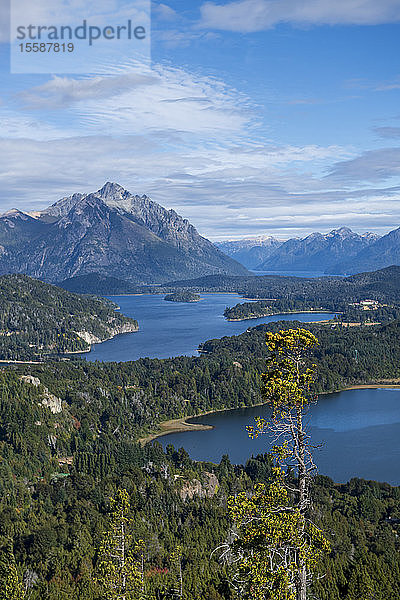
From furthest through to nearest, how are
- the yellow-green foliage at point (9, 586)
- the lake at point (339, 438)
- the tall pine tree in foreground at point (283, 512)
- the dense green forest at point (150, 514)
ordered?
1. the lake at point (339, 438)
2. the dense green forest at point (150, 514)
3. the yellow-green foliage at point (9, 586)
4. the tall pine tree in foreground at point (283, 512)

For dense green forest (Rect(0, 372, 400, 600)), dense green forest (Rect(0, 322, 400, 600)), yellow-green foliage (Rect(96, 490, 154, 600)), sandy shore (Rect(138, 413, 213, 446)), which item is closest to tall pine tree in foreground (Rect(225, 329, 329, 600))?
yellow-green foliage (Rect(96, 490, 154, 600))

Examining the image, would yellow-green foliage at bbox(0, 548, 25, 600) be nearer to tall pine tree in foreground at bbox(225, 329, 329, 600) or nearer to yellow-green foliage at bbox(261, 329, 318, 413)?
tall pine tree in foreground at bbox(225, 329, 329, 600)

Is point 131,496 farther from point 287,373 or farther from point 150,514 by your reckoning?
point 287,373

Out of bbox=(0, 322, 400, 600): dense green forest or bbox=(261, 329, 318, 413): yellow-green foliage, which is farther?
bbox=(0, 322, 400, 600): dense green forest

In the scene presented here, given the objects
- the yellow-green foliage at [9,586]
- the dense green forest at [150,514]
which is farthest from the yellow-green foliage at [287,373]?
the yellow-green foliage at [9,586]

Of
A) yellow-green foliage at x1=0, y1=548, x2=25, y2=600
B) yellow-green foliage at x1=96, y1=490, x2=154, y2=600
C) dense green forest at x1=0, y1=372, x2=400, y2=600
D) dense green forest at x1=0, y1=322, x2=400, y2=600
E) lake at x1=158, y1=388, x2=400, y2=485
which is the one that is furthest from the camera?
lake at x1=158, y1=388, x2=400, y2=485

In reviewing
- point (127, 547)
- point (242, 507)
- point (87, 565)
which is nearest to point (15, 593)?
point (127, 547)

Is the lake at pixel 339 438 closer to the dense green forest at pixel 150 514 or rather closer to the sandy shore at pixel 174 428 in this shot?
the sandy shore at pixel 174 428
